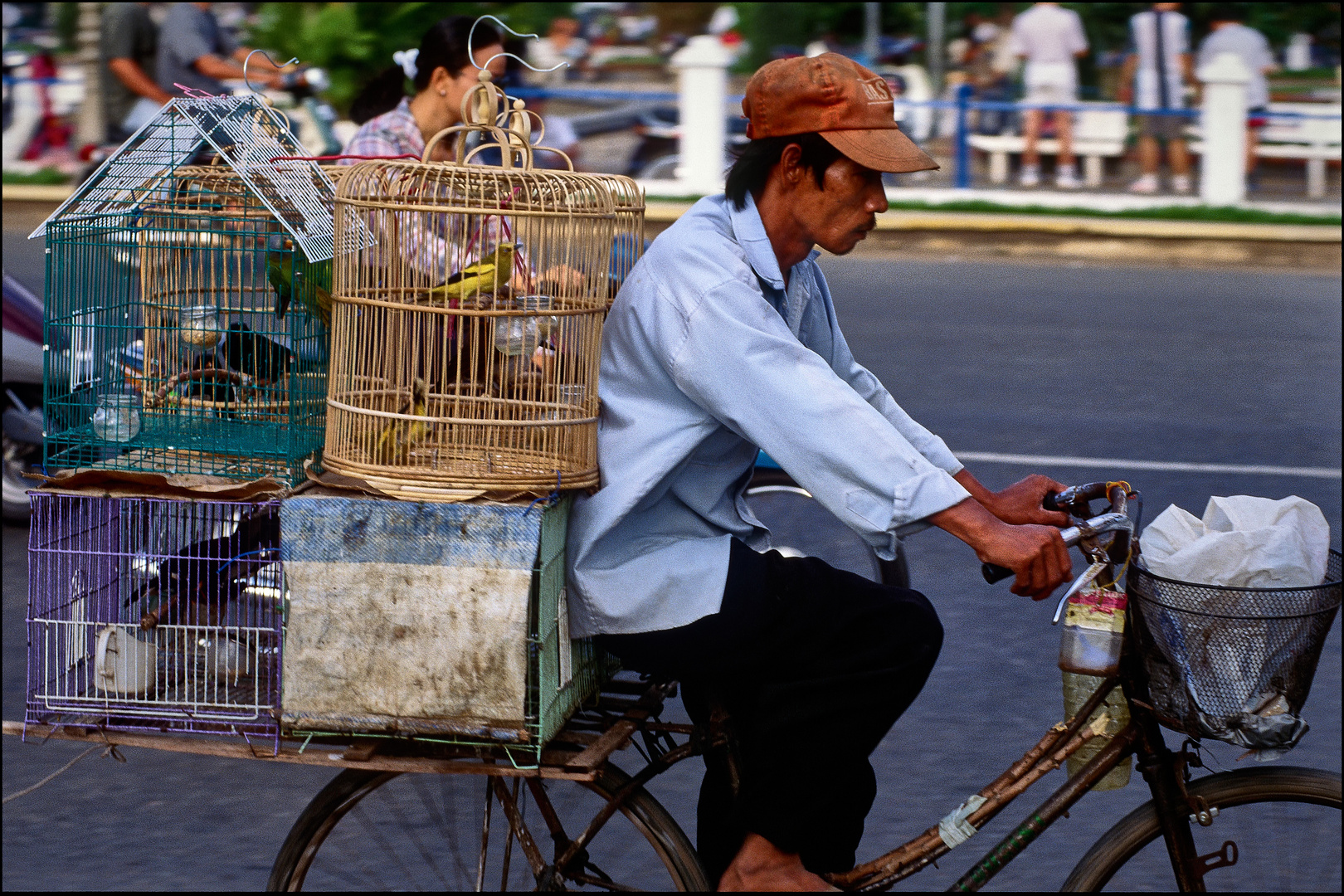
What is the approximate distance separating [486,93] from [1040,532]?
46.4 inches

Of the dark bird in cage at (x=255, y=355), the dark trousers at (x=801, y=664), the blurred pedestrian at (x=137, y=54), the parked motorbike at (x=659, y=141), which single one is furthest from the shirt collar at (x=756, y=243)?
the parked motorbike at (x=659, y=141)

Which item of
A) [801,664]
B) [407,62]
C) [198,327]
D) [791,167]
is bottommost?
[801,664]

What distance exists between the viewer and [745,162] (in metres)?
2.55

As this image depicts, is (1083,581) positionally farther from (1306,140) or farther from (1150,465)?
(1306,140)

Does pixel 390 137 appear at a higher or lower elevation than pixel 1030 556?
higher

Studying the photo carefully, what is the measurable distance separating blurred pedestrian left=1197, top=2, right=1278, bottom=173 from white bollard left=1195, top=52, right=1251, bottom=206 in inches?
3.7

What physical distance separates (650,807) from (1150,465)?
13.9 feet

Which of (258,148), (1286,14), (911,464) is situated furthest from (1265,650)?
(1286,14)

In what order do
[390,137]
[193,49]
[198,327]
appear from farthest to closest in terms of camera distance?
[193,49] → [390,137] → [198,327]

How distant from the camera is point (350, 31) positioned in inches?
571

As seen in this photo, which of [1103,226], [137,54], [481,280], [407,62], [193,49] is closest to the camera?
[481,280]

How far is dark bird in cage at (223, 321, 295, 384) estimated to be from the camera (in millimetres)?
2730

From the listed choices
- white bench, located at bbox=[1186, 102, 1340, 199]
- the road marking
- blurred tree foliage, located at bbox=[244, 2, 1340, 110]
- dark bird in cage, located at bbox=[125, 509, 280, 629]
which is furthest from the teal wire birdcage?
white bench, located at bbox=[1186, 102, 1340, 199]

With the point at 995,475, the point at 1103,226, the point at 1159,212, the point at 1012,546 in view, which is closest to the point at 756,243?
the point at 1012,546
